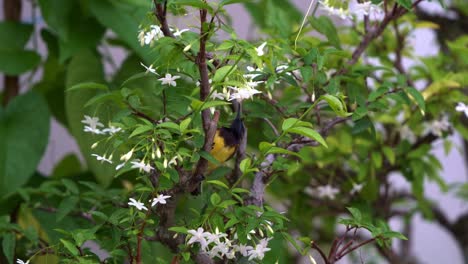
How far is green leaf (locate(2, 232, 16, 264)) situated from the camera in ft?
2.34

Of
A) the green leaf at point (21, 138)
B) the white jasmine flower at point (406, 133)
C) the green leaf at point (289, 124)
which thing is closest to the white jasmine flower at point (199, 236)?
the green leaf at point (289, 124)

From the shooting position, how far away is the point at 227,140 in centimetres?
68

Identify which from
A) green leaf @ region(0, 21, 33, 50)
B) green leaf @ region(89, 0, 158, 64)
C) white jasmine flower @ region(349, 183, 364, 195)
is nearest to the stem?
green leaf @ region(0, 21, 33, 50)

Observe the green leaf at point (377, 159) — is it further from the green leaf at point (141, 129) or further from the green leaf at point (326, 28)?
the green leaf at point (141, 129)

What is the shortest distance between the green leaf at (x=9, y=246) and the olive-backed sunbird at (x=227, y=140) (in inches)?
8.8

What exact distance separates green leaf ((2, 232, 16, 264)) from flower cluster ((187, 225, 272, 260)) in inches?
7.8

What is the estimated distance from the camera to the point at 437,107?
3.24 ft

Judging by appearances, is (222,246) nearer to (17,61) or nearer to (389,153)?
(389,153)

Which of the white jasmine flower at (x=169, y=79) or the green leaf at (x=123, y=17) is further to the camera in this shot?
the green leaf at (x=123, y=17)

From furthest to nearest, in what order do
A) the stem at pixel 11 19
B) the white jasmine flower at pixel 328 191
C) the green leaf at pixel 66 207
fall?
the stem at pixel 11 19
the white jasmine flower at pixel 328 191
the green leaf at pixel 66 207

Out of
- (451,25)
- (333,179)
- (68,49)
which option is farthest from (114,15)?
(451,25)

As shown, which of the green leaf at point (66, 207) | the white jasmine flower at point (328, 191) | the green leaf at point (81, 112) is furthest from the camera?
the white jasmine flower at point (328, 191)

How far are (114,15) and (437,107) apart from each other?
1.54 ft

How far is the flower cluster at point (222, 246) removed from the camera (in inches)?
23.4
